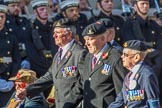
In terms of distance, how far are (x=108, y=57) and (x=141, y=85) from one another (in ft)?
2.61

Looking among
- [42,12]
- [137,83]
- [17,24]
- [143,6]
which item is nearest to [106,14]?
[143,6]

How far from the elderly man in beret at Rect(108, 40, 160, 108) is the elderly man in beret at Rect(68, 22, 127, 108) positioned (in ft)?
1.08

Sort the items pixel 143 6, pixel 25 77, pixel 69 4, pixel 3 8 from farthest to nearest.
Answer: pixel 143 6 < pixel 69 4 < pixel 3 8 < pixel 25 77

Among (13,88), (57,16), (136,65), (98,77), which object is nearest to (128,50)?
(136,65)

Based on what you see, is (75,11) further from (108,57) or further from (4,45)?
(108,57)

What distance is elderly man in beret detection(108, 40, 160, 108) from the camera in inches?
241

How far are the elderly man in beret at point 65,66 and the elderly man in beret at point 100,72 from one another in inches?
8.4

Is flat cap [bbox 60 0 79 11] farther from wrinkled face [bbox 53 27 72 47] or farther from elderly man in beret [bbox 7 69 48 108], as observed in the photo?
elderly man in beret [bbox 7 69 48 108]

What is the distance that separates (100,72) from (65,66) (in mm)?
580

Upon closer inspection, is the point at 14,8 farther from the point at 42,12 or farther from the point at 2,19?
the point at 2,19

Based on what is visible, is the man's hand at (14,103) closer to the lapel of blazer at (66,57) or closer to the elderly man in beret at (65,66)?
the elderly man in beret at (65,66)

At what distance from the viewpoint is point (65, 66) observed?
24.0 ft

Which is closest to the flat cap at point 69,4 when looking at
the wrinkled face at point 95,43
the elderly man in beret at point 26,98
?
the wrinkled face at point 95,43

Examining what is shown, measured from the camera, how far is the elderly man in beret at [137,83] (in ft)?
20.1
